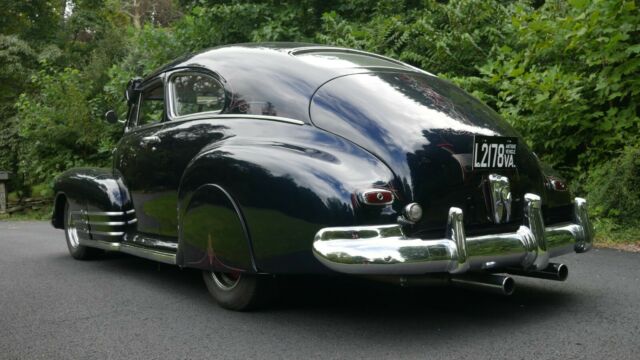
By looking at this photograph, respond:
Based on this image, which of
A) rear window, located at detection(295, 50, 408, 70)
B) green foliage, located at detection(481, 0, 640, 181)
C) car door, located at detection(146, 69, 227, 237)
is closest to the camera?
rear window, located at detection(295, 50, 408, 70)

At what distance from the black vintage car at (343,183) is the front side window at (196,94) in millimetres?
21

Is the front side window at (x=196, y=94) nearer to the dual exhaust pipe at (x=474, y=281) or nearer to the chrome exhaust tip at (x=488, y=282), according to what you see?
the dual exhaust pipe at (x=474, y=281)

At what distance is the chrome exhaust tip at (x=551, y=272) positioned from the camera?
144 inches

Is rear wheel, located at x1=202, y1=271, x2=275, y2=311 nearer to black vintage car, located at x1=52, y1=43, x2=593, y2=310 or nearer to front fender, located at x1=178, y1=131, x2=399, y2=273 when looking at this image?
black vintage car, located at x1=52, y1=43, x2=593, y2=310

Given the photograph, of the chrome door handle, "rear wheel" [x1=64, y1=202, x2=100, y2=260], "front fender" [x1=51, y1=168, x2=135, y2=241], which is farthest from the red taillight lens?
"rear wheel" [x1=64, y1=202, x2=100, y2=260]

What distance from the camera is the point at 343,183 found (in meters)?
3.27

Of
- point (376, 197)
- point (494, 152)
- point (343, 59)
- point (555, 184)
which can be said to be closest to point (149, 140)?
point (343, 59)

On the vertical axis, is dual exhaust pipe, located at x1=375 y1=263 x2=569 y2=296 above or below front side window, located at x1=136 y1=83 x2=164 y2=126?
below

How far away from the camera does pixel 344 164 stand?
337cm

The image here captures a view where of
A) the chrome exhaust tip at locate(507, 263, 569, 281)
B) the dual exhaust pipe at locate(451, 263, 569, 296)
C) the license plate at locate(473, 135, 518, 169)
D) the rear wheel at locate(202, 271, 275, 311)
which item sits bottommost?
the rear wheel at locate(202, 271, 275, 311)

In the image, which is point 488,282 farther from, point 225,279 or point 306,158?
point 225,279

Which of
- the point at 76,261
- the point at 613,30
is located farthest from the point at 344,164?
the point at 613,30

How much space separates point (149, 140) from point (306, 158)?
186 cm

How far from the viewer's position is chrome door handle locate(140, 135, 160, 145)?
4.73 m
